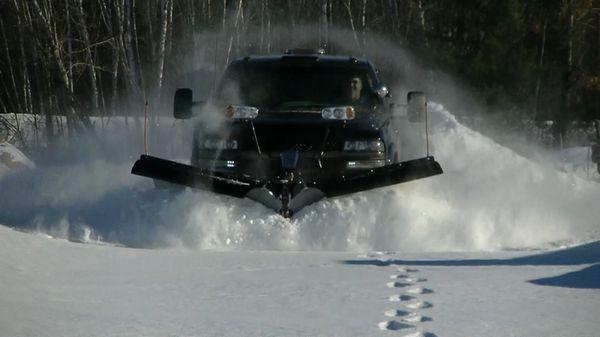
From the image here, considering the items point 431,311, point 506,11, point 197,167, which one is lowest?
point 431,311

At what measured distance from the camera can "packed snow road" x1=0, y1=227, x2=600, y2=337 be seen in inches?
247

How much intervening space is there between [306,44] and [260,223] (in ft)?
73.6

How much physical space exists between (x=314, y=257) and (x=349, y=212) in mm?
1288

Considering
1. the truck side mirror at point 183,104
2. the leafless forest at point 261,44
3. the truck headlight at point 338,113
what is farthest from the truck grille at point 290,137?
the leafless forest at point 261,44

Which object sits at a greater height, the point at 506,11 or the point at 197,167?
the point at 506,11

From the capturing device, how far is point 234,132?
11094 millimetres

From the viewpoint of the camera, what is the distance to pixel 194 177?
10.6 metres

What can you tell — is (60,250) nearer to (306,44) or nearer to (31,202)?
(31,202)

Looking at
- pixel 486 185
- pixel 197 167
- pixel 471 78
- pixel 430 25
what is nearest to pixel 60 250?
pixel 197 167

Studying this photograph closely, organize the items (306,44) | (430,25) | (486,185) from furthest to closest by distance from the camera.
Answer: (430,25) < (306,44) < (486,185)

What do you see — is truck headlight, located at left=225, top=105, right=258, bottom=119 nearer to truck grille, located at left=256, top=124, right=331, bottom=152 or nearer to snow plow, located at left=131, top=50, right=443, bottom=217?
snow plow, located at left=131, top=50, right=443, bottom=217

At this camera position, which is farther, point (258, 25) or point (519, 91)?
point (258, 25)

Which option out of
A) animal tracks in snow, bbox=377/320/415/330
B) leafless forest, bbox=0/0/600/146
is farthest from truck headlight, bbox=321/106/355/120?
leafless forest, bbox=0/0/600/146

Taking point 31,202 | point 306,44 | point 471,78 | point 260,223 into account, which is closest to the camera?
point 260,223
